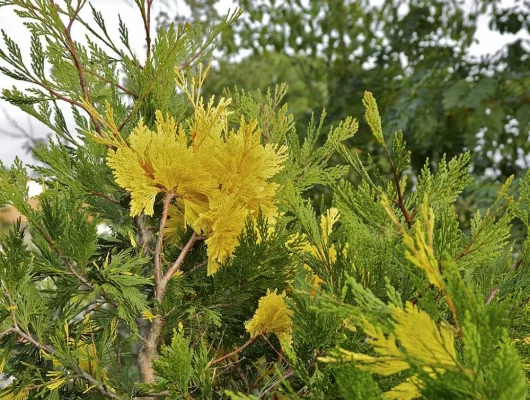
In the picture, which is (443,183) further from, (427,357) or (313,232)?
(427,357)

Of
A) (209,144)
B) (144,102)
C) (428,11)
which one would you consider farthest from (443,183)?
(428,11)

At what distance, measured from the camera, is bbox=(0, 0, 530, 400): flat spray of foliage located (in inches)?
21.3

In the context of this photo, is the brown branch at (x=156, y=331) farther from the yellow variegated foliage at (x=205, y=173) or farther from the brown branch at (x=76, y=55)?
the brown branch at (x=76, y=55)

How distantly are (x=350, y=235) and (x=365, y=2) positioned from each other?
341 centimetres

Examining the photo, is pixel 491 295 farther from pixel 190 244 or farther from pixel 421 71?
pixel 421 71

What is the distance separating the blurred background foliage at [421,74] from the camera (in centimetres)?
220

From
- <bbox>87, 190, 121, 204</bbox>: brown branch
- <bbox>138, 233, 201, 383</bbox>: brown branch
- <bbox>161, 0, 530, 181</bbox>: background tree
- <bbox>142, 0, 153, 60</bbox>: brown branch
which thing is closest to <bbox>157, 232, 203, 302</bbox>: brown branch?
<bbox>138, 233, 201, 383</bbox>: brown branch

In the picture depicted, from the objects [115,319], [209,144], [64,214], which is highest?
[209,144]

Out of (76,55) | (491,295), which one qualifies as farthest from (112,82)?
(491,295)

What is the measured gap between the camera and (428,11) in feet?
9.60

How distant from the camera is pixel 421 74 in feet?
7.50

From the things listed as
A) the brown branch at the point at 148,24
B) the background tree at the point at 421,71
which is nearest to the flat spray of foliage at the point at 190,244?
the brown branch at the point at 148,24

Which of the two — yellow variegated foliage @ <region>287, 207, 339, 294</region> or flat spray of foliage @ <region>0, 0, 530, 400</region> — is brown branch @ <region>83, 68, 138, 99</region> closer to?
flat spray of foliage @ <region>0, 0, 530, 400</region>

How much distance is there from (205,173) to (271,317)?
0.55 feet
